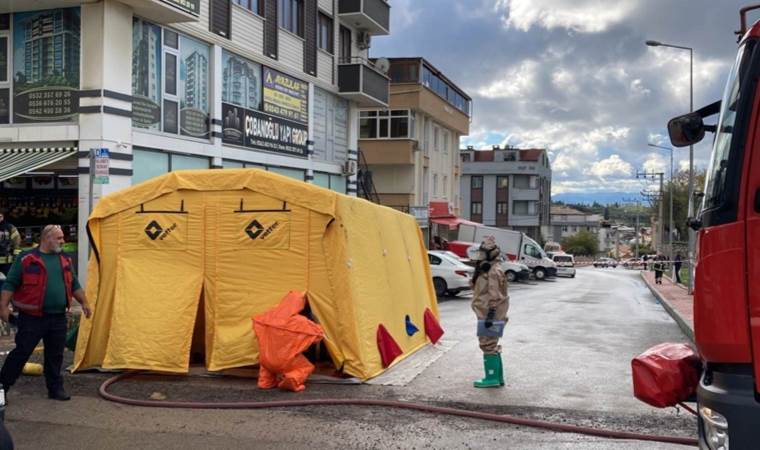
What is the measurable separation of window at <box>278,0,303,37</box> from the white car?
8.83m

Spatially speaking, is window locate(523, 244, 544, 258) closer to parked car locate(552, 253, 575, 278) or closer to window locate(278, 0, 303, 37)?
parked car locate(552, 253, 575, 278)

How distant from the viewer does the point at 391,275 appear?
34.0 ft

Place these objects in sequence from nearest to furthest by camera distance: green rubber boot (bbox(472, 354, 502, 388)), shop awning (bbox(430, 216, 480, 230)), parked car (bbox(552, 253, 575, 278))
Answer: green rubber boot (bbox(472, 354, 502, 388)) < shop awning (bbox(430, 216, 480, 230)) < parked car (bbox(552, 253, 575, 278))

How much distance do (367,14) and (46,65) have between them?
14.1m

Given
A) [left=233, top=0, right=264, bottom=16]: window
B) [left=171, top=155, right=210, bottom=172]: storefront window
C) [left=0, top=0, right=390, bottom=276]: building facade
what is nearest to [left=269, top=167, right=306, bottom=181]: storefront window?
[left=0, top=0, right=390, bottom=276]: building facade

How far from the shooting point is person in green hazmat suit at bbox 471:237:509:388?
862 centimetres

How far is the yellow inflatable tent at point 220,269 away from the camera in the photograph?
8.80 m

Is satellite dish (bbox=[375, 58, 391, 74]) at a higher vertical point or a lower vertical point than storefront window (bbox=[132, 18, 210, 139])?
higher

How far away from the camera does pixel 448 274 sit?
23969 mm

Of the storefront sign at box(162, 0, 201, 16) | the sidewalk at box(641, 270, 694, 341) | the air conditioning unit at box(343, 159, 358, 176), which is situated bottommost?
the sidewalk at box(641, 270, 694, 341)

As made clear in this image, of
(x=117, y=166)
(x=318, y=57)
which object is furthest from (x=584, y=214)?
(x=117, y=166)

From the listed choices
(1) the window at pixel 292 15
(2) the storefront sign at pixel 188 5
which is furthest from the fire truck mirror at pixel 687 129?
(1) the window at pixel 292 15

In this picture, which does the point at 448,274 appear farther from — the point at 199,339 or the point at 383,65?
the point at 199,339

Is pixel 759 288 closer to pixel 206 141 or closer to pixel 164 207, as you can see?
pixel 164 207
